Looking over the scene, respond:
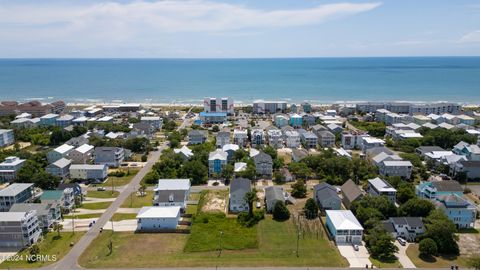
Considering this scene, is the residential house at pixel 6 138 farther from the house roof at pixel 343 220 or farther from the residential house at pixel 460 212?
the residential house at pixel 460 212

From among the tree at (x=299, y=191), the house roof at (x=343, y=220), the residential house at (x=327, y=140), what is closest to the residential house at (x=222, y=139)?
the residential house at (x=327, y=140)

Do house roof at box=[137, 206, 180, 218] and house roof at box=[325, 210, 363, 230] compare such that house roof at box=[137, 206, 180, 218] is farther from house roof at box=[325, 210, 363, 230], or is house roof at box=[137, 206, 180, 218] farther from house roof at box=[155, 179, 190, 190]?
house roof at box=[325, 210, 363, 230]

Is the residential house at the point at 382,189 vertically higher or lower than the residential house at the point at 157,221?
higher

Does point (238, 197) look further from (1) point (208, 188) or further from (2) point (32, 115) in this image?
(2) point (32, 115)

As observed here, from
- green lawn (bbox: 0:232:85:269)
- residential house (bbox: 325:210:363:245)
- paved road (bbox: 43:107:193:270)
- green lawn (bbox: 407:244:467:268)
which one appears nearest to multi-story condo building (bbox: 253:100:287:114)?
paved road (bbox: 43:107:193:270)

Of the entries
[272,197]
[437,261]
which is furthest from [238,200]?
[437,261]

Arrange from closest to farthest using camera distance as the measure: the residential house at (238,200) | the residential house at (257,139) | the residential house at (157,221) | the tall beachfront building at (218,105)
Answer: the residential house at (157,221), the residential house at (238,200), the residential house at (257,139), the tall beachfront building at (218,105)

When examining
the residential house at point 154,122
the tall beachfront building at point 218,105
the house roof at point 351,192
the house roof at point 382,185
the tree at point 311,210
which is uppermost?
the tall beachfront building at point 218,105
